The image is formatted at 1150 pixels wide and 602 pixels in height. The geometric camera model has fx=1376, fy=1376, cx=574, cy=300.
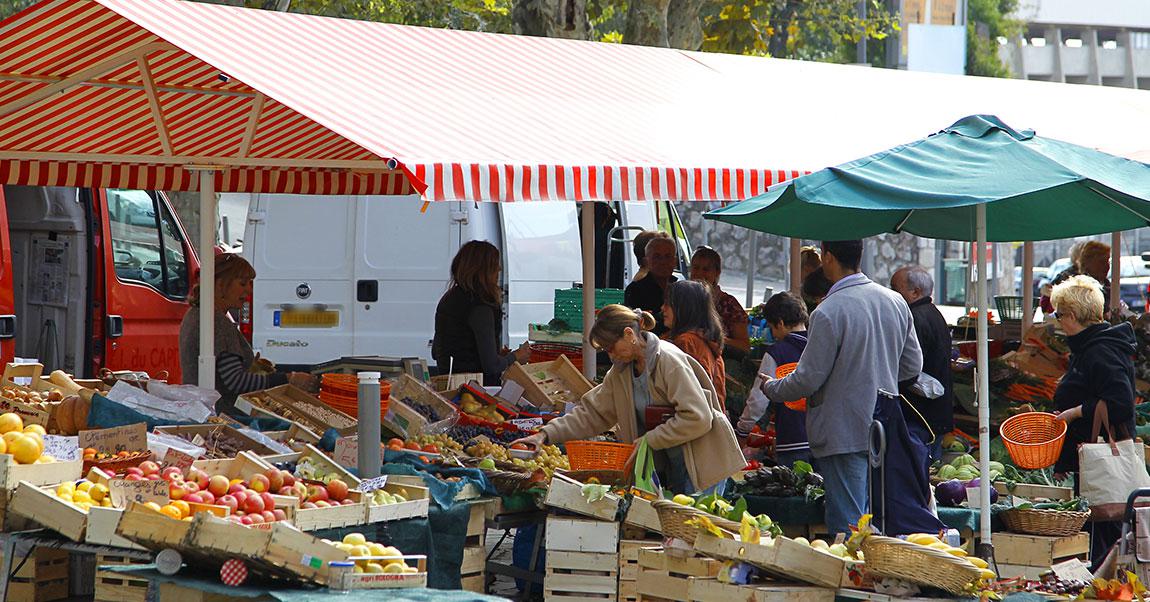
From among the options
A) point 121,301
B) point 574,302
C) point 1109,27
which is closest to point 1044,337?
point 574,302

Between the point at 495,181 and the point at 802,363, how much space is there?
1.57 meters

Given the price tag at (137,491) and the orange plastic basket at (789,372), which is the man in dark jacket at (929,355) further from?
the price tag at (137,491)

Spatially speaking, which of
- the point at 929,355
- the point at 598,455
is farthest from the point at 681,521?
the point at 929,355

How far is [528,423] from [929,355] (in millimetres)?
2219

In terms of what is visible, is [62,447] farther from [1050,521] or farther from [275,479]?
[1050,521]

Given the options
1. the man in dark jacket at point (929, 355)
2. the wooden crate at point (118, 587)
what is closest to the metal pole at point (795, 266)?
the man in dark jacket at point (929, 355)

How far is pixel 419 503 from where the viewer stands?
548 centimetres

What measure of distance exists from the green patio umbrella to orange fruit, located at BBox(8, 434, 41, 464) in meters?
3.13

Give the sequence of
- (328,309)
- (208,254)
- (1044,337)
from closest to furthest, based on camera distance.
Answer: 1. (208,254)
2. (1044,337)
3. (328,309)

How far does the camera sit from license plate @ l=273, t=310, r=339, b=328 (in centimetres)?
1091

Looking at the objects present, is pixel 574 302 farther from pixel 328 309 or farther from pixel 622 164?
pixel 622 164

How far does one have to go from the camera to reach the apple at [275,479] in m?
5.24

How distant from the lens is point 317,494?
529 cm

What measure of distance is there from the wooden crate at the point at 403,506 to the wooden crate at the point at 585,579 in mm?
608
